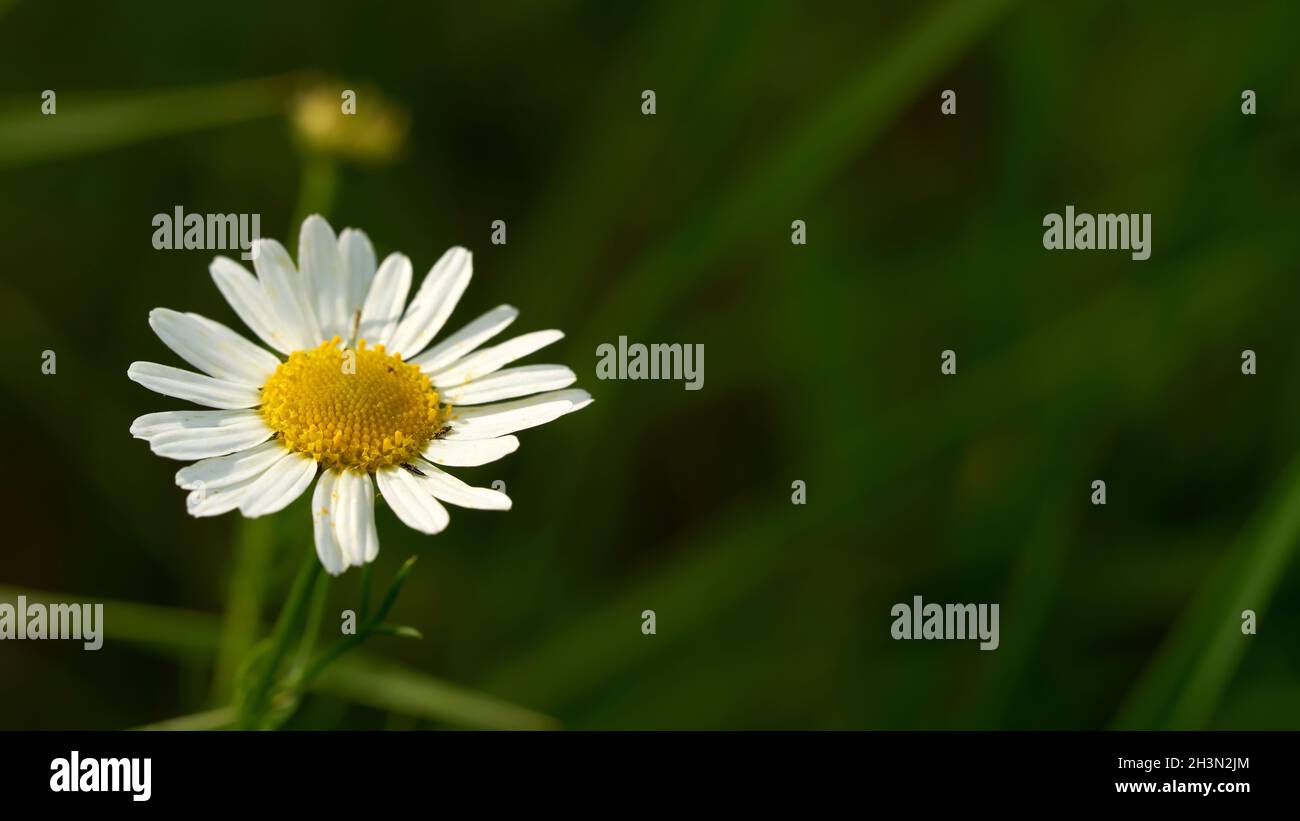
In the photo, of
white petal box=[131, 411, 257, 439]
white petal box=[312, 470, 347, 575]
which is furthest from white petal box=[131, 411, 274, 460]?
white petal box=[312, 470, 347, 575]

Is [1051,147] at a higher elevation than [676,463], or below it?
higher

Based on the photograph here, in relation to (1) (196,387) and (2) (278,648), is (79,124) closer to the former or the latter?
(1) (196,387)

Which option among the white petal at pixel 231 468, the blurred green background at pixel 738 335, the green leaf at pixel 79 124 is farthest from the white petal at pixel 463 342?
the green leaf at pixel 79 124

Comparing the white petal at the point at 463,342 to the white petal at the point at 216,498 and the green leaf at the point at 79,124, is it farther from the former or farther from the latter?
the green leaf at the point at 79,124

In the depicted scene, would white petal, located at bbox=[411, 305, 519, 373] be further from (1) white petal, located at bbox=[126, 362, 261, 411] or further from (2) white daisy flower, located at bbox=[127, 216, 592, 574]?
(1) white petal, located at bbox=[126, 362, 261, 411]

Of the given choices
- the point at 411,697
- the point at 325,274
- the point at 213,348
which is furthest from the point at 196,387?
the point at 411,697

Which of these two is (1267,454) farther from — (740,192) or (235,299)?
(235,299)
